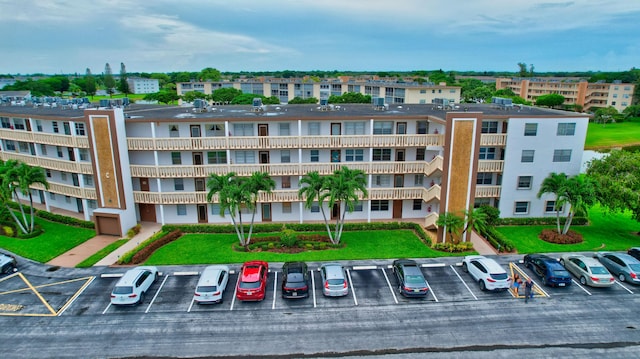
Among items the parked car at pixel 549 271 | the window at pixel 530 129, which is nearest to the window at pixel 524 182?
the window at pixel 530 129

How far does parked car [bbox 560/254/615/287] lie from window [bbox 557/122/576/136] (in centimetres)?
A: 1358

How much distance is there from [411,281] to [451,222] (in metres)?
8.98

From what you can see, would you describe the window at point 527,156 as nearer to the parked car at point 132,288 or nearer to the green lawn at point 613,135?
the parked car at point 132,288

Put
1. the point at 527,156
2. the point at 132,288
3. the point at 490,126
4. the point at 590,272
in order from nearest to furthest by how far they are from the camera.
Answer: the point at 132,288 < the point at 590,272 < the point at 527,156 < the point at 490,126

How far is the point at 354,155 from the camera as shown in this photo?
4025 centimetres

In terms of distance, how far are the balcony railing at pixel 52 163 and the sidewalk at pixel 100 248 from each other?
24.0ft

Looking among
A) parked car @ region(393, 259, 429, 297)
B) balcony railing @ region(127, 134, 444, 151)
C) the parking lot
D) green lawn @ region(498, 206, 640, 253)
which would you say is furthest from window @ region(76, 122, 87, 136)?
green lawn @ region(498, 206, 640, 253)

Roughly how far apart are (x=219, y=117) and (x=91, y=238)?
1621cm

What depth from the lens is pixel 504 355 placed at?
21047 millimetres

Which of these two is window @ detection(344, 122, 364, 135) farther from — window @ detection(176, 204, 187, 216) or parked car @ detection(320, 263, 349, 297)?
window @ detection(176, 204, 187, 216)

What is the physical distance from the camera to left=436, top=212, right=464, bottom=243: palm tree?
33406 millimetres

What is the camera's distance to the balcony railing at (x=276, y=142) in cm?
3772

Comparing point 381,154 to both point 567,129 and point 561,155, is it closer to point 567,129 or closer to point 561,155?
point 561,155

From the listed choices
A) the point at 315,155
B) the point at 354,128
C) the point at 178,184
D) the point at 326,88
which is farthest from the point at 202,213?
the point at 326,88
